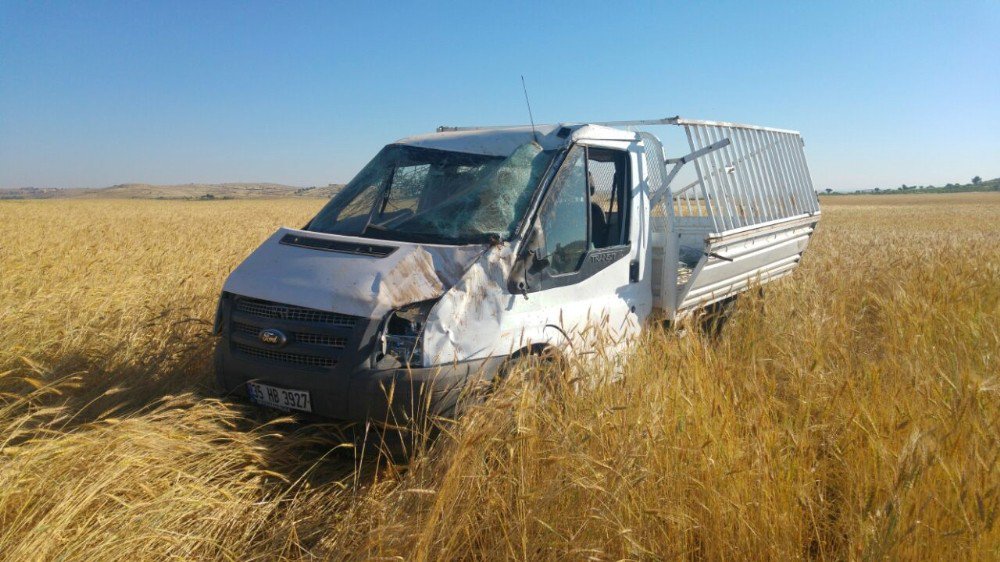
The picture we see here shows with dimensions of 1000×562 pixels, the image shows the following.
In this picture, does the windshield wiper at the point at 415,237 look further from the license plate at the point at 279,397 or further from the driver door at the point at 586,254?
the license plate at the point at 279,397

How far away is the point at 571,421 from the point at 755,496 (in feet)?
2.82

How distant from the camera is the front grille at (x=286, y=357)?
3.81 m

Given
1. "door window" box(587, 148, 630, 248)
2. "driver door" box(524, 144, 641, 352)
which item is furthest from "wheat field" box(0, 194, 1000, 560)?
"door window" box(587, 148, 630, 248)

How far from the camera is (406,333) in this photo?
148 inches

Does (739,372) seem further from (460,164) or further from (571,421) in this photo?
(460,164)

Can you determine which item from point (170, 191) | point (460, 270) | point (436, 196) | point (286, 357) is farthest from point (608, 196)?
point (170, 191)

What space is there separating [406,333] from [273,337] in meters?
0.82

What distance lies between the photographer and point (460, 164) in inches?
201

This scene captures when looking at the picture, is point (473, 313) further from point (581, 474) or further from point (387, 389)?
point (581, 474)

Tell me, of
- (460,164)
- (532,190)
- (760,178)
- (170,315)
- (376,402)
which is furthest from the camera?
(760,178)

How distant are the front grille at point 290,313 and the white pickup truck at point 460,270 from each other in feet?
0.04

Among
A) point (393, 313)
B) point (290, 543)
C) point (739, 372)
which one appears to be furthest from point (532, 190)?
point (290, 543)

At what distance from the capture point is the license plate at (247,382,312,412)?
387 centimetres

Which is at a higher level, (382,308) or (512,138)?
(512,138)
